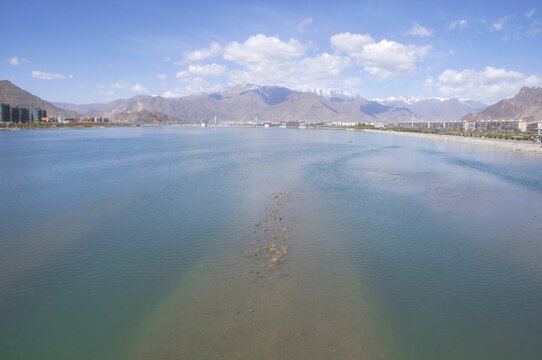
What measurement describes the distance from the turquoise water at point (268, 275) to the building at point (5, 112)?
418ft

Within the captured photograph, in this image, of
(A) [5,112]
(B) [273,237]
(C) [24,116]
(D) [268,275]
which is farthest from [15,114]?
(D) [268,275]

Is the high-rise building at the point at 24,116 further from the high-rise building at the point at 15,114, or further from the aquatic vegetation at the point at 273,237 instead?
the aquatic vegetation at the point at 273,237

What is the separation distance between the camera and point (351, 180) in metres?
26.4

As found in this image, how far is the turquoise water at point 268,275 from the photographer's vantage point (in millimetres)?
7098

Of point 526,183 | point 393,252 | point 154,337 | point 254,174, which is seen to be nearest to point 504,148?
point 526,183

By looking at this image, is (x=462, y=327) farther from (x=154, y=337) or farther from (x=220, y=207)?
(x=220, y=207)

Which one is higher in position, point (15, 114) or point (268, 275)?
point (15, 114)

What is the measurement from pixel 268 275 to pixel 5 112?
489 feet

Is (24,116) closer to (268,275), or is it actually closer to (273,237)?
(273,237)

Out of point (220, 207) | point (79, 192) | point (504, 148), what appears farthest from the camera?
point (504, 148)

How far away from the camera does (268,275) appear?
9898 mm

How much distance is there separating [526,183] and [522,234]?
15528 mm

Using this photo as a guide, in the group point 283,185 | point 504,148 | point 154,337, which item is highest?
point 504,148

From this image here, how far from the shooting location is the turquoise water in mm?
7098
